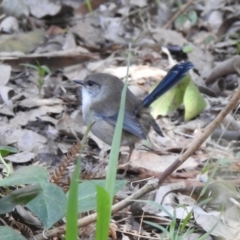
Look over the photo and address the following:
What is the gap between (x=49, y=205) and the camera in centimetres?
280

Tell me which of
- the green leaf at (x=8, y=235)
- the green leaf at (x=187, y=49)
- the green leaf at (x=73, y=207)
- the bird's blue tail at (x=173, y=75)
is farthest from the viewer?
the green leaf at (x=187, y=49)

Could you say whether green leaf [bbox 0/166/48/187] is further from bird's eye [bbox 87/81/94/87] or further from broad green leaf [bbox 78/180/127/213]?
bird's eye [bbox 87/81/94/87]

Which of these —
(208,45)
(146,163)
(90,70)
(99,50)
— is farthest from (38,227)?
(208,45)

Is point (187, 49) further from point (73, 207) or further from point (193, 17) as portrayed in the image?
point (73, 207)

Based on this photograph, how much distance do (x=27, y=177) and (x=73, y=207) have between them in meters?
0.77

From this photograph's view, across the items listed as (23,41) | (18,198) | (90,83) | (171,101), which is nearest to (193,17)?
(23,41)

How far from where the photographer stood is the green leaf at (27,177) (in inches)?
111

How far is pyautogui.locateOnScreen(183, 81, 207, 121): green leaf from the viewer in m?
5.53

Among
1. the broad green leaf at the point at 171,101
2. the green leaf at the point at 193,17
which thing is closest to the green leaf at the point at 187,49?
the green leaf at the point at 193,17

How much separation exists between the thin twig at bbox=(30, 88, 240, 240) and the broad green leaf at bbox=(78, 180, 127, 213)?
75mm

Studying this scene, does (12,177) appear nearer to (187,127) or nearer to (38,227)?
(38,227)

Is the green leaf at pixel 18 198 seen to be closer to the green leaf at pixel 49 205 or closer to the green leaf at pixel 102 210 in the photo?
the green leaf at pixel 49 205

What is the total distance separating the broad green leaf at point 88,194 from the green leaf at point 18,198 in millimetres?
193

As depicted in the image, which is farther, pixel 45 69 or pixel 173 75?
pixel 45 69
